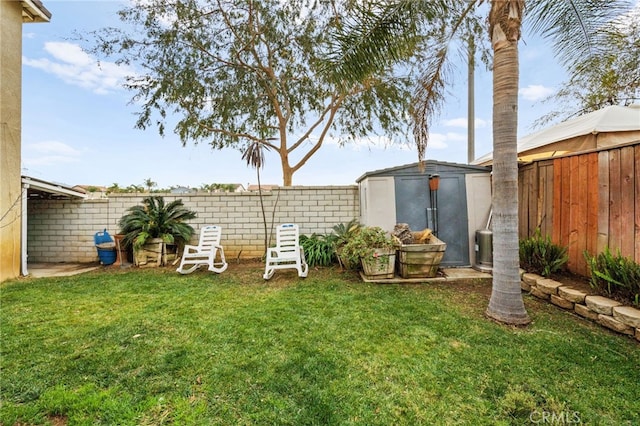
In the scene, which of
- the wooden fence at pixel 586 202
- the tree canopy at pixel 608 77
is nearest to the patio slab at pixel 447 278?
the wooden fence at pixel 586 202

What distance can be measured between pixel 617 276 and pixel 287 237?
4256 mm

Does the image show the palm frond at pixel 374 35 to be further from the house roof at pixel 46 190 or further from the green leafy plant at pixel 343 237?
the house roof at pixel 46 190

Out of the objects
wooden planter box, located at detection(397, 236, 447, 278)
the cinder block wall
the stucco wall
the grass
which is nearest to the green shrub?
the grass

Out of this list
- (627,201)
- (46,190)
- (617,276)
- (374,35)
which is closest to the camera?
(617,276)

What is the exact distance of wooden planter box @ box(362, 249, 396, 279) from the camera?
4266mm

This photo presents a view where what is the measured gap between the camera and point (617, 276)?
261 centimetres

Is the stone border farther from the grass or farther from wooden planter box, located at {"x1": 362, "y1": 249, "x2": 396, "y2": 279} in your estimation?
wooden planter box, located at {"x1": 362, "y1": 249, "x2": 396, "y2": 279}

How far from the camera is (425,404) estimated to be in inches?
63.8

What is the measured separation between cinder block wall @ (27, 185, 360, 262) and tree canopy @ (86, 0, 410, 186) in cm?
159

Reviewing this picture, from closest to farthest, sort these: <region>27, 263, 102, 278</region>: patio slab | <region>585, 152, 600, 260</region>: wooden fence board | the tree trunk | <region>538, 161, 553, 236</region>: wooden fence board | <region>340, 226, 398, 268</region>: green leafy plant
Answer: the tree trunk → <region>585, 152, 600, 260</region>: wooden fence board → <region>538, 161, 553, 236</region>: wooden fence board → <region>340, 226, 398, 268</region>: green leafy plant → <region>27, 263, 102, 278</region>: patio slab

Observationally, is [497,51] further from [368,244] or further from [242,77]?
[242,77]

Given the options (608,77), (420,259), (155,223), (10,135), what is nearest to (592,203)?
(608,77)

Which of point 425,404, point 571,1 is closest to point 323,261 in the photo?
point 425,404

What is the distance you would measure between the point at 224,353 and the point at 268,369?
465mm
